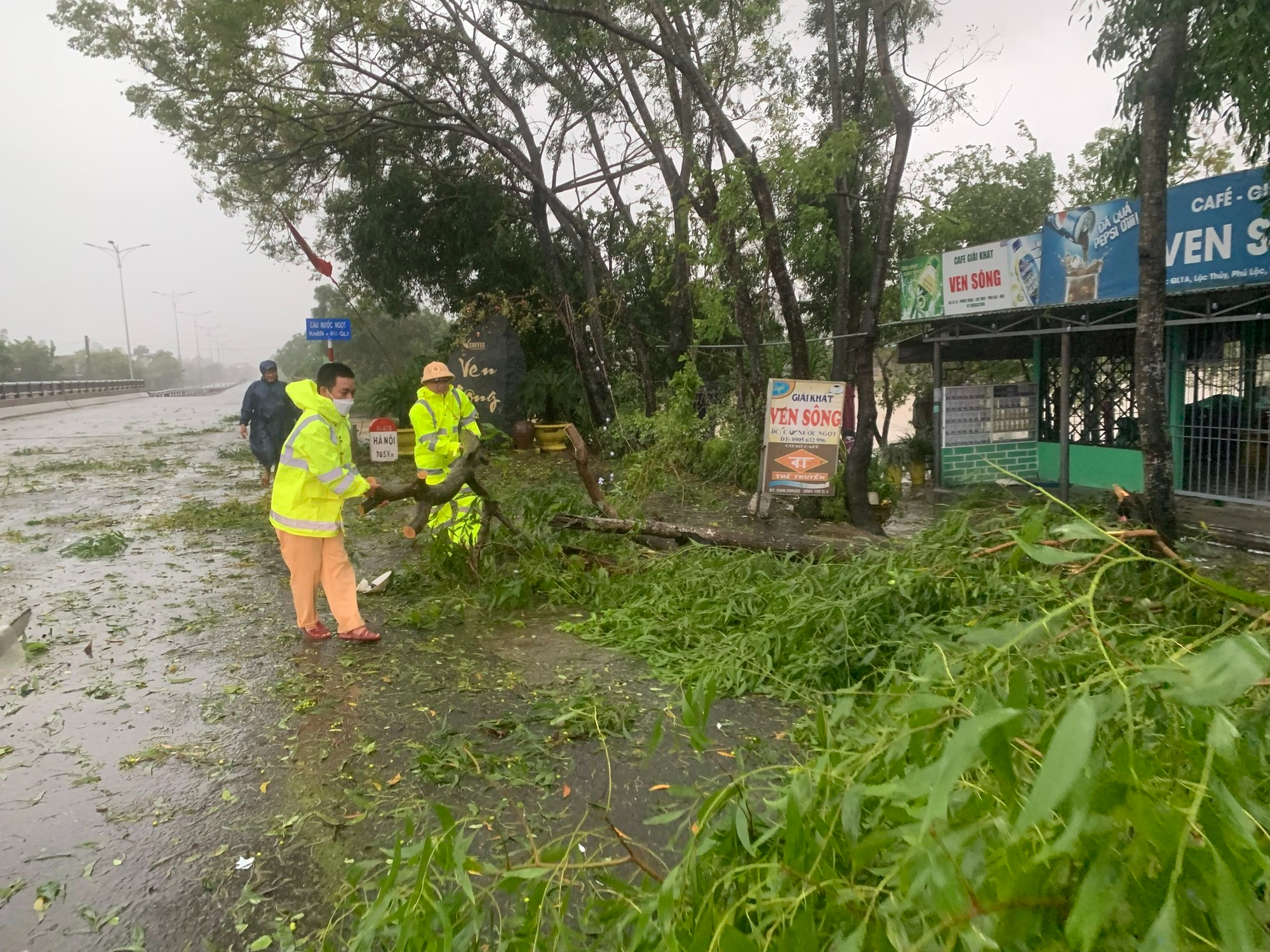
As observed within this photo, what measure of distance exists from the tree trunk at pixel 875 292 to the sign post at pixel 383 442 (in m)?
6.41

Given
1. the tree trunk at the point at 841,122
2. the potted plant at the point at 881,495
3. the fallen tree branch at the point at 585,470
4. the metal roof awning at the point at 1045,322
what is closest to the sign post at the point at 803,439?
the potted plant at the point at 881,495

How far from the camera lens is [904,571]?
5.32 m

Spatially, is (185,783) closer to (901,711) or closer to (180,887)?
(180,887)

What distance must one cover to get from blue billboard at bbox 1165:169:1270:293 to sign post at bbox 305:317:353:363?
474 inches

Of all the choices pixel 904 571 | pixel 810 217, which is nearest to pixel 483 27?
pixel 810 217

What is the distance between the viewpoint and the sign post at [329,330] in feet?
50.2

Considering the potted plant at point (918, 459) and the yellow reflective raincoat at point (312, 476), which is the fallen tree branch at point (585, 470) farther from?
the potted plant at point (918, 459)

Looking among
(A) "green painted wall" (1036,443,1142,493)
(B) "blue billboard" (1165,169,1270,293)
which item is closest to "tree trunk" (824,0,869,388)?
(A) "green painted wall" (1036,443,1142,493)

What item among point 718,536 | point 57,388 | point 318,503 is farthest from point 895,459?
point 57,388

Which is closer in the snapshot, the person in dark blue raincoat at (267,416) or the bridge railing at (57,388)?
the person in dark blue raincoat at (267,416)

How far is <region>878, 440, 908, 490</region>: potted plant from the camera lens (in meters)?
13.2

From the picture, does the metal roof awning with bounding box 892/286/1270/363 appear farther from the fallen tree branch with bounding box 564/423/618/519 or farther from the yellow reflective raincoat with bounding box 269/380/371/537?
the yellow reflective raincoat with bounding box 269/380/371/537

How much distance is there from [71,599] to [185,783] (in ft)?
13.5

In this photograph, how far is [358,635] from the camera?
600 cm
